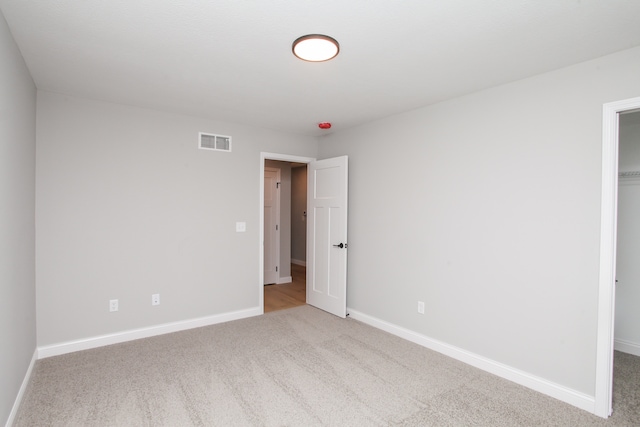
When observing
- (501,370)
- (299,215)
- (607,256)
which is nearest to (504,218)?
(607,256)

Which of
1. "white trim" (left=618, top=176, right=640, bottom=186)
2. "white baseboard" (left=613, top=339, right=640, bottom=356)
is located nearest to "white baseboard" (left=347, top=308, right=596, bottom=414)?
"white baseboard" (left=613, top=339, right=640, bottom=356)

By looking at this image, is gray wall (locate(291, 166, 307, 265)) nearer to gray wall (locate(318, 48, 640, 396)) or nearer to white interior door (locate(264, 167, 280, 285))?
white interior door (locate(264, 167, 280, 285))

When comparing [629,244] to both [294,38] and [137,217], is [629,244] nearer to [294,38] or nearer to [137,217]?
[294,38]

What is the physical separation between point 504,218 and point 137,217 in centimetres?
358

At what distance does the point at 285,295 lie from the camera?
5.28 m

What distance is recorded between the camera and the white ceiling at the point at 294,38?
175 centimetres

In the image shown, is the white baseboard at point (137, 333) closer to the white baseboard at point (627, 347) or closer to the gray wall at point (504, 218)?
the gray wall at point (504, 218)

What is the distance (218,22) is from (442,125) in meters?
2.25

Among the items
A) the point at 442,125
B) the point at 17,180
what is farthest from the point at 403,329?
the point at 17,180

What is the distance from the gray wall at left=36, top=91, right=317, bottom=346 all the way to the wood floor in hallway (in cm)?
A: 54

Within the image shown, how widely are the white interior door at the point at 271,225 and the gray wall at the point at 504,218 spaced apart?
2.60 m

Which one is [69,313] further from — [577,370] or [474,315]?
[577,370]

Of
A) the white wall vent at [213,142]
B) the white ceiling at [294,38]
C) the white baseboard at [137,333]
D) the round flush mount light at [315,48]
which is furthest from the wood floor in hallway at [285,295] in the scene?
the round flush mount light at [315,48]

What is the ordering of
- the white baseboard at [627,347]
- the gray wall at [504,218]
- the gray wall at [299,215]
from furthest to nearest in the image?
the gray wall at [299,215], the white baseboard at [627,347], the gray wall at [504,218]
